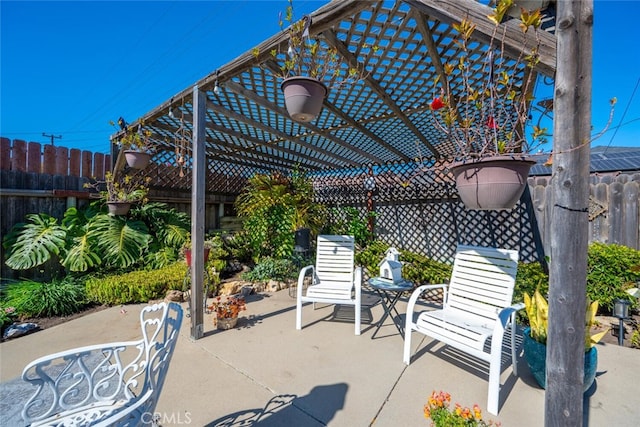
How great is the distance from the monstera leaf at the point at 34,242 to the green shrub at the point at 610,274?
656 cm

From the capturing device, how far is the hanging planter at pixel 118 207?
167 inches

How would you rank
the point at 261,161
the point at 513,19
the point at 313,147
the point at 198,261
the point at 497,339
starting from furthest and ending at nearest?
the point at 261,161 < the point at 313,147 < the point at 198,261 < the point at 497,339 < the point at 513,19

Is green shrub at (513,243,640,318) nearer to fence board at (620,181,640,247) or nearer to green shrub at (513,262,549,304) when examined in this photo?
green shrub at (513,262,549,304)

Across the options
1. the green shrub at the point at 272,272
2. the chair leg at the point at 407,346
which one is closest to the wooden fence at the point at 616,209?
the chair leg at the point at 407,346

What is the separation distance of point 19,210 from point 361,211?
540 cm

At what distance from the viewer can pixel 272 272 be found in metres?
4.70

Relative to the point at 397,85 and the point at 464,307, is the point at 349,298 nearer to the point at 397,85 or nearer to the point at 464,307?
the point at 464,307

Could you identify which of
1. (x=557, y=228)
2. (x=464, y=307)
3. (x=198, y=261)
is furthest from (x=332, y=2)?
(x=464, y=307)

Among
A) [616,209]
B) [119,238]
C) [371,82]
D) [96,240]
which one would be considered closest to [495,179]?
[371,82]

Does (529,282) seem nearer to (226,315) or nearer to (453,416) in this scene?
(453,416)

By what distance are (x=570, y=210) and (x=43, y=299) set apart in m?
4.93

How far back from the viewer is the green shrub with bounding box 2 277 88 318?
3.18 m

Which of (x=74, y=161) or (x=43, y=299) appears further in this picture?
(x=74, y=161)

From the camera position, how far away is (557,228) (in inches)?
45.4
